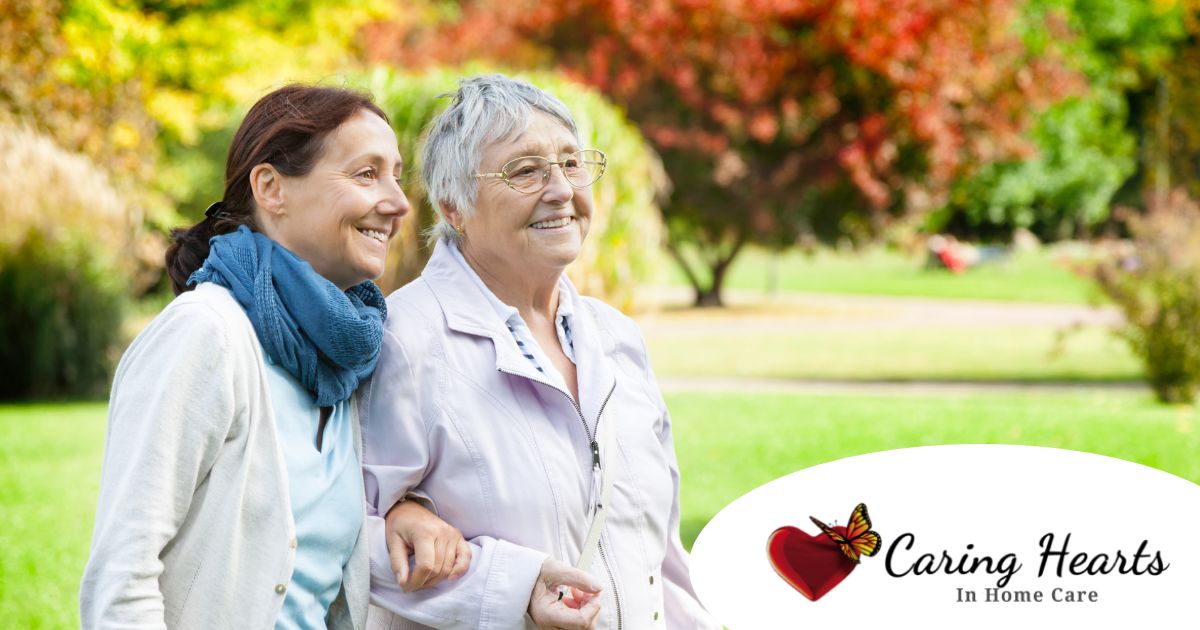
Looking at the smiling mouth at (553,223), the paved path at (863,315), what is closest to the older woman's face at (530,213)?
the smiling mouth at (553,223)

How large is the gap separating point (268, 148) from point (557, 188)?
53 centimetres

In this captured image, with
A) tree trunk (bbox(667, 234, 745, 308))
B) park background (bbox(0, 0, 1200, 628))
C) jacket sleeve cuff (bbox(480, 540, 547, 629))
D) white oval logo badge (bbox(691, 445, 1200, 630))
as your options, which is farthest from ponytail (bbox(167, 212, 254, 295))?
tree trunk (bbox(667, 234, 745, 308))

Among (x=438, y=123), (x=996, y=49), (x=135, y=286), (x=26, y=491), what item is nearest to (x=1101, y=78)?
(x=996, y=49)

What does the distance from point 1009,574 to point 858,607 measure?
223mm

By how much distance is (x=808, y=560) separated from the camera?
6.13 ft

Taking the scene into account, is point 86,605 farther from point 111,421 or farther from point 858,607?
point 858,607

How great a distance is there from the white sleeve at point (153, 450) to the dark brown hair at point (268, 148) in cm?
27

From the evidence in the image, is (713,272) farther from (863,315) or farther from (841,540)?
(841,540)

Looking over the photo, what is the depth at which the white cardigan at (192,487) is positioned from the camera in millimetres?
1664

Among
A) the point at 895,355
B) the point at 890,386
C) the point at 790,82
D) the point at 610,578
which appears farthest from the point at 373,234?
the point at 790,82

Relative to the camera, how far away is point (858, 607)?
180 centimetres

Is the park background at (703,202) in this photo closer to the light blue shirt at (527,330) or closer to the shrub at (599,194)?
the shrub at (599,194)

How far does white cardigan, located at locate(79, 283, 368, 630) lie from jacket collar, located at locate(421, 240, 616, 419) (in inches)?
18.5

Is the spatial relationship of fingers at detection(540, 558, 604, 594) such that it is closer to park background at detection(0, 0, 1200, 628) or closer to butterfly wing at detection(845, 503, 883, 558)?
butterfly wing at detection(845, 503, 883, 558)
